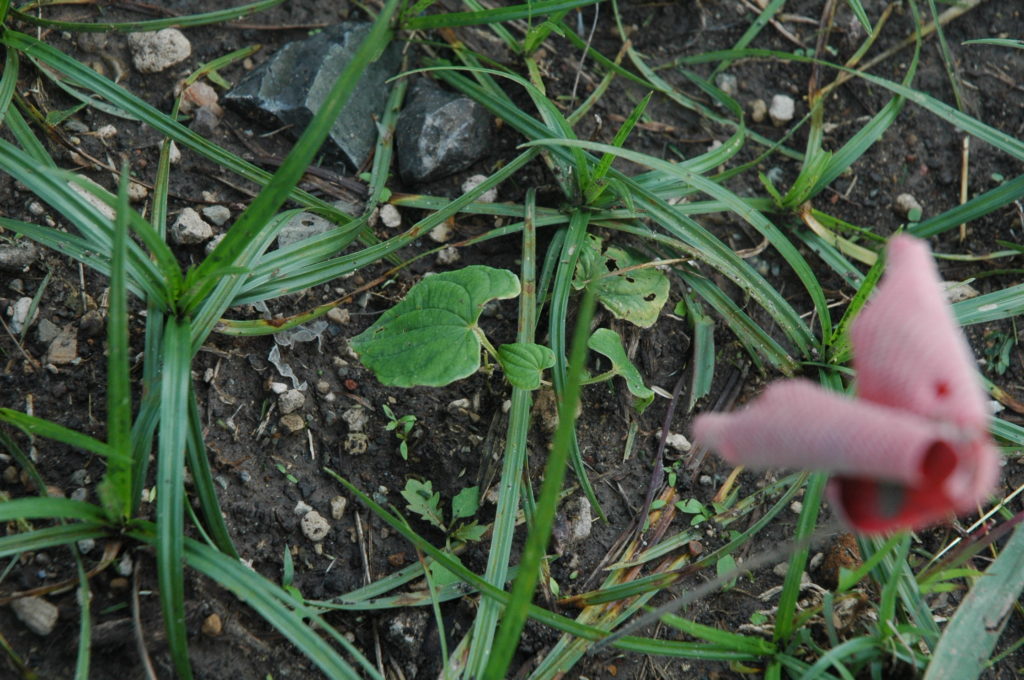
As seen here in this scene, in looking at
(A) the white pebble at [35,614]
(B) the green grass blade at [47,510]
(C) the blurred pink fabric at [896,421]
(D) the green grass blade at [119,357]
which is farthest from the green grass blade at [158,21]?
(C) the blurred pink fabric at [896,421]

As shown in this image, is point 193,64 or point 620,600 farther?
point 193,64

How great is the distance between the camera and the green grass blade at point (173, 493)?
50.1 inches

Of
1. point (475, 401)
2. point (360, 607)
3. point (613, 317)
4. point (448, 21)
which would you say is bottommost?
point (360, 607)

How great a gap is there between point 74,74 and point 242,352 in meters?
0.74

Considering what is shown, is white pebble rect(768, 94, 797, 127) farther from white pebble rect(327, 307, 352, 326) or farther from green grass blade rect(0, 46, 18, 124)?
green grass blade rect(0, 46, 18, 124)

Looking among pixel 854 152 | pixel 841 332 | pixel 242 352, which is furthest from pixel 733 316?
pixel 242 352

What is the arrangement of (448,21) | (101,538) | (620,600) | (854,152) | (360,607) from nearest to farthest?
(101,538) < (360,607) < (620,600) < (448,21) < (854,152)

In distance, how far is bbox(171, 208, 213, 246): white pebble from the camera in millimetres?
1782

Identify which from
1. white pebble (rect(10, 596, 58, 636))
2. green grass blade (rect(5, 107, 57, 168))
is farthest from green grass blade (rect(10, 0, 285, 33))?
white pebble (rect(10, 596, 58, 636))

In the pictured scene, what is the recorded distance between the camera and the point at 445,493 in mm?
1706

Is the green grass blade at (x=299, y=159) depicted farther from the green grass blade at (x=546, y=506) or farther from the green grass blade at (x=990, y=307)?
the green grass blade at (x=990, y=307)

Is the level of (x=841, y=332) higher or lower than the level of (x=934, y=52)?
lower

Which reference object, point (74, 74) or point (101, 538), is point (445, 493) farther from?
point (74, 74)

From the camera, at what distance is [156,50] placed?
2.00 m
